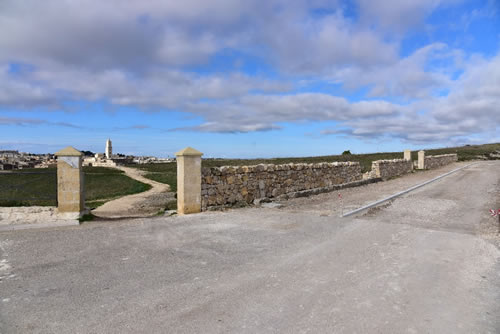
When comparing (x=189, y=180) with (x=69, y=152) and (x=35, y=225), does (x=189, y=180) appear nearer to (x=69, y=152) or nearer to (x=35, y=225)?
(x=69, y=152)

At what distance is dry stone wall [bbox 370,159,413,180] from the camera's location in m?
20.3

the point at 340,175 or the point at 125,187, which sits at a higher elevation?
the point at 340,175

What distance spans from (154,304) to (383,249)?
4.00m

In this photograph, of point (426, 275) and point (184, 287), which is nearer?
point (184, 287)

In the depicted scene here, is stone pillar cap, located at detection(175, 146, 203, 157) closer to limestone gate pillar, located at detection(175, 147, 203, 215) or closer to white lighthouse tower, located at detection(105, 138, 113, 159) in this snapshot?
limestone gate pillar, located at detection(175, 147, 203, 215)

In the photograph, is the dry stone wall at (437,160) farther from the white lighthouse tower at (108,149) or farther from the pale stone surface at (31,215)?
the white lighthouse tower at (108,149)

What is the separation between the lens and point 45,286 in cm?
396

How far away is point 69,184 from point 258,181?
5744mm

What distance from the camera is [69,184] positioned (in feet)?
26.4

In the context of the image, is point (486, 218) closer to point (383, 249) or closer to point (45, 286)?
point (383, 249)

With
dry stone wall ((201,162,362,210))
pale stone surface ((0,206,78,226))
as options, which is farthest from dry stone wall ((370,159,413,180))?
pale stone surface ((0,206,78,226))

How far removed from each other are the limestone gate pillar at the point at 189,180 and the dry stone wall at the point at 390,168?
14.1 m

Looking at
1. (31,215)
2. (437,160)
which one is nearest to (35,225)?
(31,215)

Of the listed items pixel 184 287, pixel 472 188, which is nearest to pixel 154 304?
pixel 184 287
